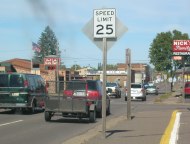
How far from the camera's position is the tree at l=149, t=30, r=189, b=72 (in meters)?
75.7

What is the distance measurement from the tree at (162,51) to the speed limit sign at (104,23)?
62.3 m

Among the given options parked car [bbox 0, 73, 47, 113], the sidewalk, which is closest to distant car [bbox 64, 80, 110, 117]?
parked car [bbox 0, 73, 47, 113]

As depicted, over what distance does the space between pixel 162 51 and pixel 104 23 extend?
64532mm

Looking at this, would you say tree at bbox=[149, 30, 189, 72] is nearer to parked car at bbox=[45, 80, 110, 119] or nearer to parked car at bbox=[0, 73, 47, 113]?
parked car at bbox=[0, 73, 47, 113]

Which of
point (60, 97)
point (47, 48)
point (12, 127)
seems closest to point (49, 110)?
point (60, 97)

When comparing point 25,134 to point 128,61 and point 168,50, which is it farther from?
point 168,50

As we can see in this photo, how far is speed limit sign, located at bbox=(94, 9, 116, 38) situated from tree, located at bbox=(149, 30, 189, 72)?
62.3m

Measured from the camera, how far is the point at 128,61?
2111 cm

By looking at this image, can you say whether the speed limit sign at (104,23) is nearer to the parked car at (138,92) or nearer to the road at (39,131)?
the road at (39,131)

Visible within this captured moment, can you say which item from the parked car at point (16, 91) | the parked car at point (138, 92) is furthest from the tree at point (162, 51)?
the parked car at point (16, 91)

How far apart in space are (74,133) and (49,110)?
396 cm

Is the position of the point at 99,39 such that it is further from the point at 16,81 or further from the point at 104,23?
the point at 16,81

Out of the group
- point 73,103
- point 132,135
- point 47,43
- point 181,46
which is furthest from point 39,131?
point 47,43

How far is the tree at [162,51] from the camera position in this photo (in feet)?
248
